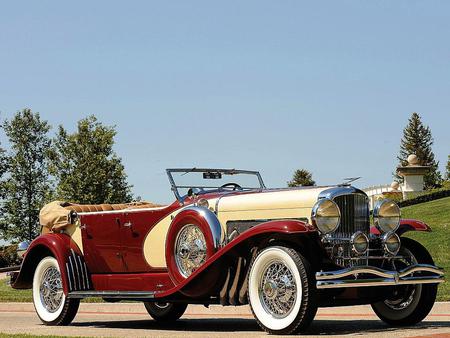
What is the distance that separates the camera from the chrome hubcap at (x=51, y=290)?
1191 cm

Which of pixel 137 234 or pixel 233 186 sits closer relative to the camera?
pixel 137 234

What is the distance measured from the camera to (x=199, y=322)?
39.9 ft

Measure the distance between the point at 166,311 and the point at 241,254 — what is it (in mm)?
3174

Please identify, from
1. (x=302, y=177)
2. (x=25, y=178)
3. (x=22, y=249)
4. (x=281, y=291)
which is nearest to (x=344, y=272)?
(x=281, y=291)

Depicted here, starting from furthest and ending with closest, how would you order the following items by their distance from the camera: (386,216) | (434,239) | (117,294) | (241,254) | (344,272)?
(434,239) → (117,294) → (386,216) → (241,254) → (344,272)

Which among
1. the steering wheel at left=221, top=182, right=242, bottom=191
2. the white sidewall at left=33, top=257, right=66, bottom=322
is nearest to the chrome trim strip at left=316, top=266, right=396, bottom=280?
the steering wheel at left=221, top=182, right=242, bottom=191

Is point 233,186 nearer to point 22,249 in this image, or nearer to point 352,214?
point 352,214

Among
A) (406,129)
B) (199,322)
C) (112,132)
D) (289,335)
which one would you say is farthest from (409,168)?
(406,129)

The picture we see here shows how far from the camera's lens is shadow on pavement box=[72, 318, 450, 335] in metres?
9.28

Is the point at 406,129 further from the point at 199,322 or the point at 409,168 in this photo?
the point at 199,322

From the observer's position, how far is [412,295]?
9844 millimetres

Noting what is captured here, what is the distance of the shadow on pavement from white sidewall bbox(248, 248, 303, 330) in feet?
1.02

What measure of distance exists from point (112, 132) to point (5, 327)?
38.0m

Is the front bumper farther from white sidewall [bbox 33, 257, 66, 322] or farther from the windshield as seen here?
white sidewall [bbox 33, 257, 66, 322]
